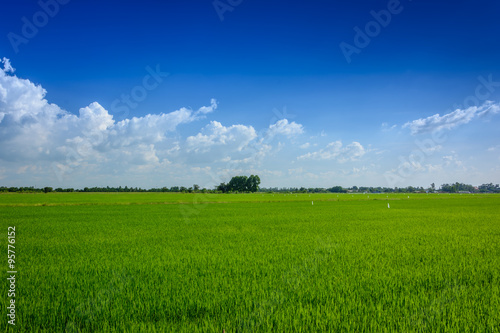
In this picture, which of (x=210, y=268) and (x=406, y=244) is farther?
(x=406, y=244)

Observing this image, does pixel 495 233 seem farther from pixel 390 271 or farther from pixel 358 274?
pixel 358 274

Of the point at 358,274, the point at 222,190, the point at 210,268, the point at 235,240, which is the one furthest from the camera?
the point at 222,190

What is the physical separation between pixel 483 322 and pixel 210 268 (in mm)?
5974

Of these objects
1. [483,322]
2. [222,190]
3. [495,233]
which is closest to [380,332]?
[483,322]

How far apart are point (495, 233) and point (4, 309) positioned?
20657mm

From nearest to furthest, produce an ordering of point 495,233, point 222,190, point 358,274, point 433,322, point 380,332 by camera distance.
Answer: point 380,332 → point 433,322 → point 358,274 → point 495,233 → point 222,190

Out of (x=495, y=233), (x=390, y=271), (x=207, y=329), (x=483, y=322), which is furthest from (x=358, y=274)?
(x=495, y=233)

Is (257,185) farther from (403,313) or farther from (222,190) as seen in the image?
(403,313)

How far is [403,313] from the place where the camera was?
15.1ft

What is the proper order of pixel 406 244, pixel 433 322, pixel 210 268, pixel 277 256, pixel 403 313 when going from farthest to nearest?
1. pixel 406 244
2. pixel 277 256
3. pixel 210 268
4. pixel 403 313
5. pixel 433 322

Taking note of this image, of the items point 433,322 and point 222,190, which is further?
point 222,190

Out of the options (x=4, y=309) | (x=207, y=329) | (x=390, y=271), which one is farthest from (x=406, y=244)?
(x=4, y=309)

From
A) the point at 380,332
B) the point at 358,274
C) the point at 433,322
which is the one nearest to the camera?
the point at 380,332

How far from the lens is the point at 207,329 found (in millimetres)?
3979
